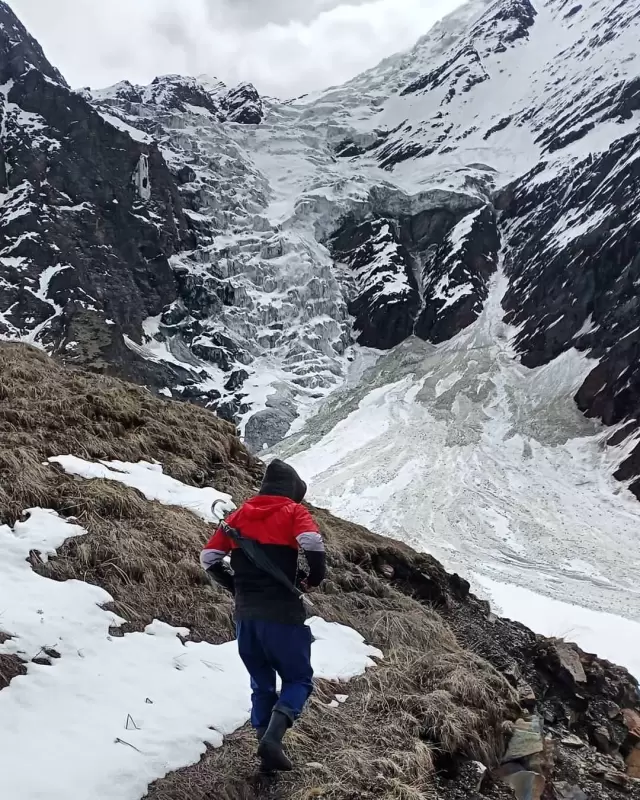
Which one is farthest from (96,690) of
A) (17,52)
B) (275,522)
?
(17,52)

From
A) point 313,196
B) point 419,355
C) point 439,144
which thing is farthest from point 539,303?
point 439,144

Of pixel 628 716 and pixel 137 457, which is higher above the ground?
pixel 137 457

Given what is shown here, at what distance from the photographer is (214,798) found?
303 cm

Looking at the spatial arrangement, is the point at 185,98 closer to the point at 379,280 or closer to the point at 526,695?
the point at 379,280

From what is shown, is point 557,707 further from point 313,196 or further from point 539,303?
point 313,196

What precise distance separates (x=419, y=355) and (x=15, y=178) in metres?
52.1

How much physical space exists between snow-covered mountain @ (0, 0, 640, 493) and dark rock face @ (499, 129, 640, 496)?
23 cm

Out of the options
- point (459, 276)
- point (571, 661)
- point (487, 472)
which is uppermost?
point (459, 276)

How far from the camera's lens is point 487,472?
36562 mm

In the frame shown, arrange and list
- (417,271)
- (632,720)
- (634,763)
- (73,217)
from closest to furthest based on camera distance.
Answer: (634,763), (632,720), (73,217), (417,271)

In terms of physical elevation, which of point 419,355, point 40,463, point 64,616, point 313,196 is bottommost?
point 64,616

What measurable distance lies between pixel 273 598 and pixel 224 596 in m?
2.12

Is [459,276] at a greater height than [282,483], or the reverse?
[459,276]

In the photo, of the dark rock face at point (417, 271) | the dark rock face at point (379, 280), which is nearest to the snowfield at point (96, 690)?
the dark rock face at point (417, 271)
